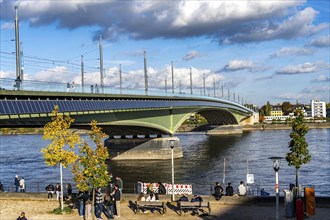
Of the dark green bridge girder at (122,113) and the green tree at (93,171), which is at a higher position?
the dark green bridge girder at (122,113)

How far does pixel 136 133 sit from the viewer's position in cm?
6019

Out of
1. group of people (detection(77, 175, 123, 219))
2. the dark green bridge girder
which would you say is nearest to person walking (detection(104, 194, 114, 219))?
group of people (detection(77, 175, 123, 219))

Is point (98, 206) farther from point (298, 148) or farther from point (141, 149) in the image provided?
point (141, 149)

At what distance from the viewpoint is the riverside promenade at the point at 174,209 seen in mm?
18406

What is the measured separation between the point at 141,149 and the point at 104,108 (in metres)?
20.3

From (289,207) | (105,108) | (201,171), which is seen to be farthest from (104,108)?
(289,207)

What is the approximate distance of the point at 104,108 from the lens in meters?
40.8

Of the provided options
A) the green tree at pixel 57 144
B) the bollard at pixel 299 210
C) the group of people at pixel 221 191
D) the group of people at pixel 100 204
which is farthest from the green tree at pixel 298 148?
the green tree at pixel 57 144

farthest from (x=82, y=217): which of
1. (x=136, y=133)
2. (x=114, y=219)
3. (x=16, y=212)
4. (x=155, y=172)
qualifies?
(x=136, y=133)

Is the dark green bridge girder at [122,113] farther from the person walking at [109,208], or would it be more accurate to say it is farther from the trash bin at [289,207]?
the trash bin at [289,207]

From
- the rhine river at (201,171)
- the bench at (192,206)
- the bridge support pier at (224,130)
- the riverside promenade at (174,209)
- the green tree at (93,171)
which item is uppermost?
the bridge support pier at (224,130)

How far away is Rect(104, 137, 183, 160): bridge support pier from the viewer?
5931 centimetres

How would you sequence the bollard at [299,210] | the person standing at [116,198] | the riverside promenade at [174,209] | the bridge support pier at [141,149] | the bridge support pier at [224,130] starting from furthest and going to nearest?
the bridge support pier at [224,130]
the bridge support pier at [141,149]
the person standing at [116,198]
the riverside promenade at [174,209]
the bollard at [299,210]

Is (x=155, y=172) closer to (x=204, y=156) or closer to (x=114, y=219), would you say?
(x=204, y=156)
